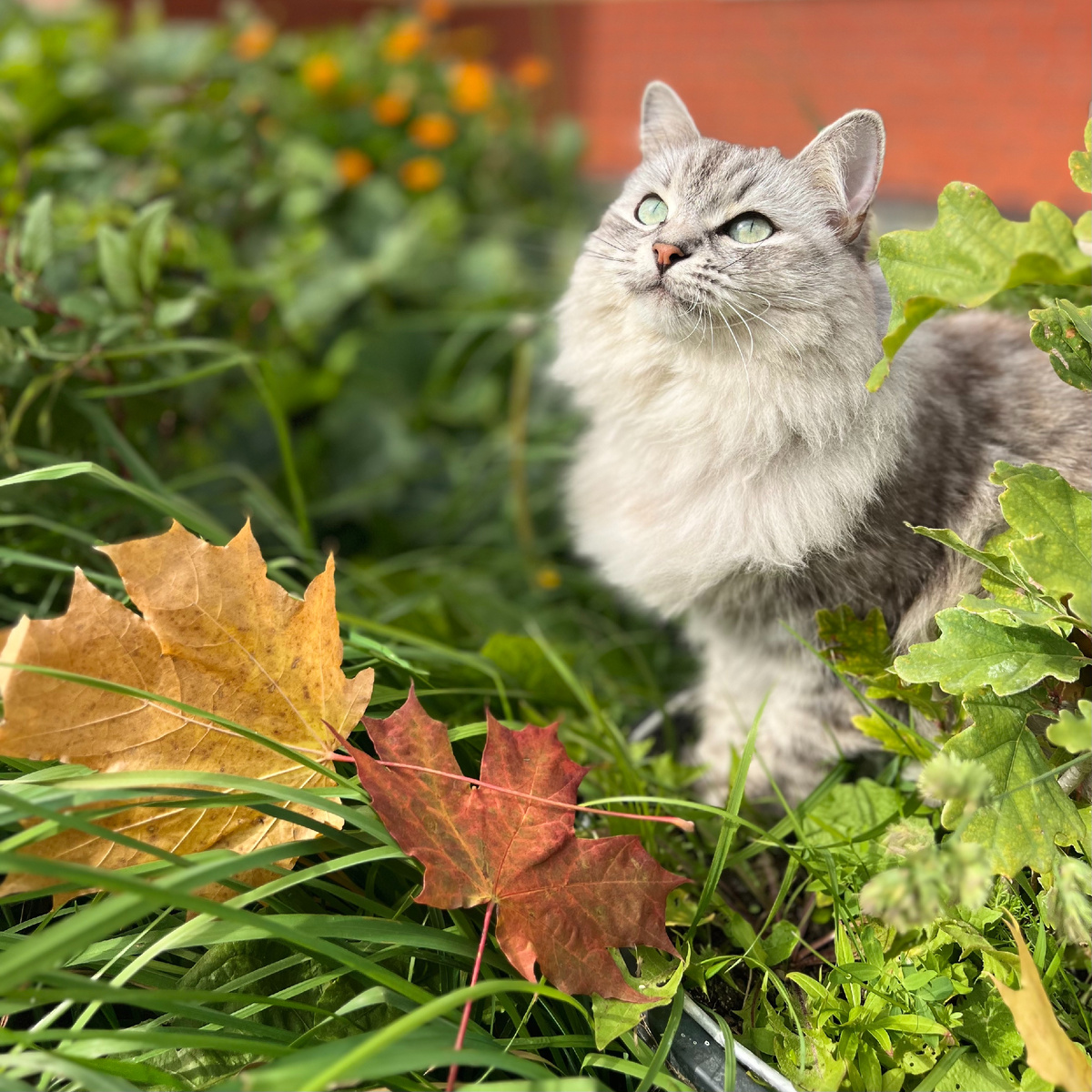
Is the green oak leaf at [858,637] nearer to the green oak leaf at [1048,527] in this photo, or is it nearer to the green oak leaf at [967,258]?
the green oak leaf at [1048,527]

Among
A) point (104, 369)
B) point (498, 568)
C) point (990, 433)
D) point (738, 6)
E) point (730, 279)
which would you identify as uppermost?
point (738, 6)

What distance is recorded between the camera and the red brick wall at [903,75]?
230 centimetres

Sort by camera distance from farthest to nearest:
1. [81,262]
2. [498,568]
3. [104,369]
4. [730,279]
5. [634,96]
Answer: [634,96]
[498,568]
[81,262]
[104,369]
[730,279]

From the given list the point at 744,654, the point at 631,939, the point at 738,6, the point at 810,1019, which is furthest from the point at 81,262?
the point at 738,6

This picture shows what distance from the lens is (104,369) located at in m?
1.57

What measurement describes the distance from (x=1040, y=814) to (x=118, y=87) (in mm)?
3325

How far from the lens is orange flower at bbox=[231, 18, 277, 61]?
284 centimetres

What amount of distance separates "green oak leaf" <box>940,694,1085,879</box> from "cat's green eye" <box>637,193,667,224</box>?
840 mm

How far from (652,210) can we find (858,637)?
2.39ft

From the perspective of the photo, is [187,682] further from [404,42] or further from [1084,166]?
[404,42]

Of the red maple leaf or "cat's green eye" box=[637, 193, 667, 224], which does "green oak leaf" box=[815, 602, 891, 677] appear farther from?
"cat's green eye" box=[637, 193, 667, 224]

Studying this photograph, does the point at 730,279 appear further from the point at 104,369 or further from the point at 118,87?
the point at 118,87

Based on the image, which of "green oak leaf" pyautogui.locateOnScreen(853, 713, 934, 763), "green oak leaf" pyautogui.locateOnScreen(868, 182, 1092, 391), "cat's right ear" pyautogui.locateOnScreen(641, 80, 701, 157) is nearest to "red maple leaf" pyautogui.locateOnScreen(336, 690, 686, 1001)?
"green oak leaf" pyautogui.locateOnScreen(853, 713, 934, 763)

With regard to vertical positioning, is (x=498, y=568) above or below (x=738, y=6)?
below
